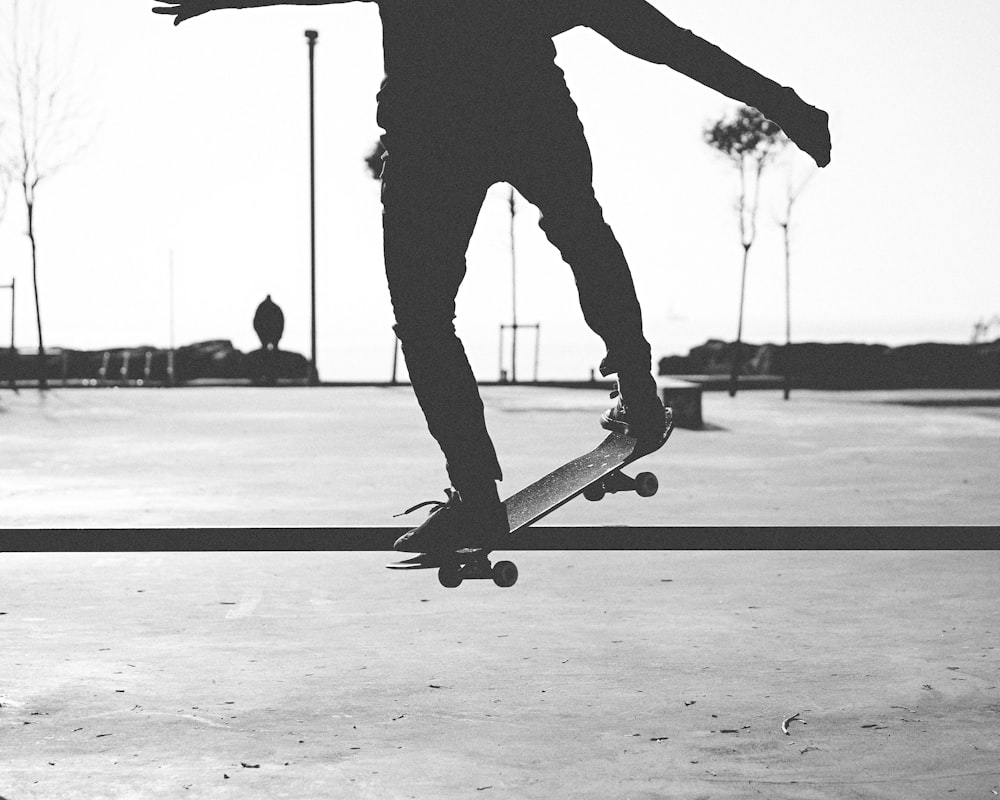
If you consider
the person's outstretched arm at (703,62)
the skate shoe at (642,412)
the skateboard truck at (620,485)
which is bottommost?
the skateboard truck at (620,485)

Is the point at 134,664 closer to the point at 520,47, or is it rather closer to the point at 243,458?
the point at 520,47

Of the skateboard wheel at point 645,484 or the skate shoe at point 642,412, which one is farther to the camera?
the skateboard wheel at point 645,484

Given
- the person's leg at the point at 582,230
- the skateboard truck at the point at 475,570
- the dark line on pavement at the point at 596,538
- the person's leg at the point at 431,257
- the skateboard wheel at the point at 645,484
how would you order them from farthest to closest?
the skateboard wheel at the point at 645,484 < the dark line on pavement at the point at 596,538 < the skateboard truck at the point at 475,570 < the person's leg at the point at 582,230 < the person's leg at the point at 431,257

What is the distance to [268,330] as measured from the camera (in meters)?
34.3

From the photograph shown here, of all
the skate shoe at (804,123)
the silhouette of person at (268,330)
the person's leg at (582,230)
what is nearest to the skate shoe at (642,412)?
the person's leg at (582,230)

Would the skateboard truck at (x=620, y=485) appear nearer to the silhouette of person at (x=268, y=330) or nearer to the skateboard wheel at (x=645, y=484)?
the skateboard wheel at (x=645, y=484)

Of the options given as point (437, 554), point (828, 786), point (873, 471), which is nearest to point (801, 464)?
point (873, 471)

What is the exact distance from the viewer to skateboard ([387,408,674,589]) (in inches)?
131

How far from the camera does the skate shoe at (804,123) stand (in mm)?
3355

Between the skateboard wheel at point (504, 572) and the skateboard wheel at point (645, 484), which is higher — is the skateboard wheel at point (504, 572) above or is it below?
below

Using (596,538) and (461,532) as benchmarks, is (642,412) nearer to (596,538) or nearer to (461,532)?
(596,538)

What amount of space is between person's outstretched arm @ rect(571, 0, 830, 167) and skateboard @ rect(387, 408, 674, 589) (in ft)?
2.44

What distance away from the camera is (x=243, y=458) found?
1523 cm

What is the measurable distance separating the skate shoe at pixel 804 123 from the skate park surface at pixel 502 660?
0.97 metres
